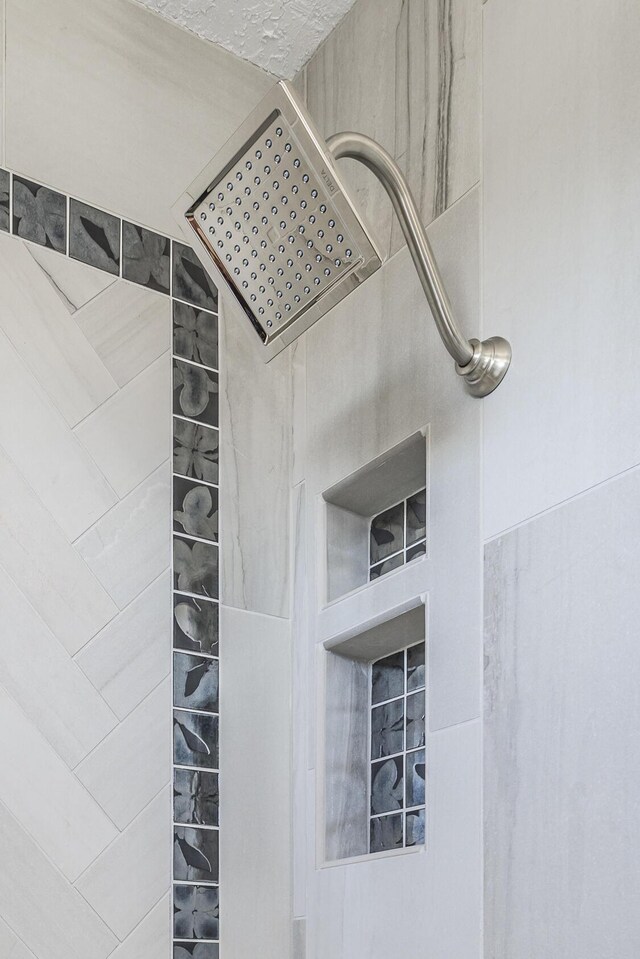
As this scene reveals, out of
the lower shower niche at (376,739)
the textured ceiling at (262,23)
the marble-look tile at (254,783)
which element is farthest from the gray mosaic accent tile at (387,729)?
the textured ceiling at (262,23)

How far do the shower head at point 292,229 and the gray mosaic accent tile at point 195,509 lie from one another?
14.2 inches

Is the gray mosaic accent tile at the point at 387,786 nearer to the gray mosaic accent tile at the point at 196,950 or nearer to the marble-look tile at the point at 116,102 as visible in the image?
the gray mosaic accent tile at the point at 196,950

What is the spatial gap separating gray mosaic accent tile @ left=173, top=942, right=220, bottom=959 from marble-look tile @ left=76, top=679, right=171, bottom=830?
167mm

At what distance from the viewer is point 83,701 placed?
56.4 inches

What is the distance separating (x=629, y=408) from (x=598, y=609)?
0.20 metres

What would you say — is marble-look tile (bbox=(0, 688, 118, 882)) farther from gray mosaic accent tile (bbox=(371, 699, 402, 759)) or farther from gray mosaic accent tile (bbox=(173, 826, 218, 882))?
gray mosaic accent tile (bbox=(371, 699, 402, 759))

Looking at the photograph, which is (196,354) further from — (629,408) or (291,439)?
(629,408)

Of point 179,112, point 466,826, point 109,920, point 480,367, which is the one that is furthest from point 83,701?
point 179,112

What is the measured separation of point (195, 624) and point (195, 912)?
0.37 m

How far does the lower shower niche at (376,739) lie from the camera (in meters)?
1.46

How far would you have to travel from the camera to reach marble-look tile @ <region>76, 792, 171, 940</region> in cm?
139

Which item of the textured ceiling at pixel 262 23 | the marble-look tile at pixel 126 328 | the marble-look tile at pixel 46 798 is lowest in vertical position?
the marble-look tile at pixel 46 798

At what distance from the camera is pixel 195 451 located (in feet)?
5.35

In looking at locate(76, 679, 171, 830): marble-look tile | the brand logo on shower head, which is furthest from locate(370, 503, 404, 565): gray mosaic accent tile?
the brand logo on shower head
